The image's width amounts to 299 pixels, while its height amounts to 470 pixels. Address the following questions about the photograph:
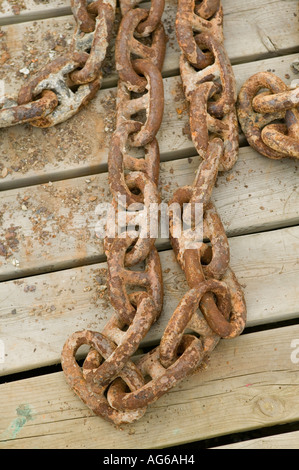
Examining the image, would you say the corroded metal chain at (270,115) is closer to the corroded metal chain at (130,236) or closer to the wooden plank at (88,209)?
the wooden plank at (88,209)

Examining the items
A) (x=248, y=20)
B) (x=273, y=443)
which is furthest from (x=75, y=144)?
(x=273, y=443)

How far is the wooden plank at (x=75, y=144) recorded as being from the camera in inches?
77.4

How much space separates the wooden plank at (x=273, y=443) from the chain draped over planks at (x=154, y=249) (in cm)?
29

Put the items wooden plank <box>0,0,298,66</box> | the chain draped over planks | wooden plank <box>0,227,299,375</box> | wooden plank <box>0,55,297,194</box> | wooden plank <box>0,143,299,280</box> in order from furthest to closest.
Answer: wooden plank <box>0,0,298,66</box>, wooden plank <box>0,55,297,194</box>, wooden plank <box>0,143,299,280</box>, wooden plank <box>0,227,299,375</box>, the chain draped over planks

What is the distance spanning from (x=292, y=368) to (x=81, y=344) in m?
0.74

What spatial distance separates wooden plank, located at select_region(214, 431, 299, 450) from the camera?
1.61 meters

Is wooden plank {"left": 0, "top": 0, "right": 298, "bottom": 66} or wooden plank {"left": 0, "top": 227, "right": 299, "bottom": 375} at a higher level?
wooden plank {"left": 0, "top": 0, "right": 298, "bottom": 66}

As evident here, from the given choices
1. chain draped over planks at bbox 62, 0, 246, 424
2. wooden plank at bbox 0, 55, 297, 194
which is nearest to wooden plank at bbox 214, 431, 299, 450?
chain draped over planks at bbox 62, 0, 246, 424

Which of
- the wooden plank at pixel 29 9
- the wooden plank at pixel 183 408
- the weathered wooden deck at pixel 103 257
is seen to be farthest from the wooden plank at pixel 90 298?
the wooden plank at pixel 29 9

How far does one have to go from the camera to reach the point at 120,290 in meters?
1.65

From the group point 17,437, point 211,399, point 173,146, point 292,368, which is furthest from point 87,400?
point 173,146

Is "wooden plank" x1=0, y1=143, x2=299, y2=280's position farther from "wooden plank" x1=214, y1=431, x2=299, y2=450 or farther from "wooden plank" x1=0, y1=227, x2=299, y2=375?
"wooden plank" x1=214, y1=431, x2=299, y2=450

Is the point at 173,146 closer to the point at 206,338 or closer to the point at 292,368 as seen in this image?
the point at 206,338

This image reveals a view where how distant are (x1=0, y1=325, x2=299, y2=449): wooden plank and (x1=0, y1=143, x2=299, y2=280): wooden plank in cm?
44
